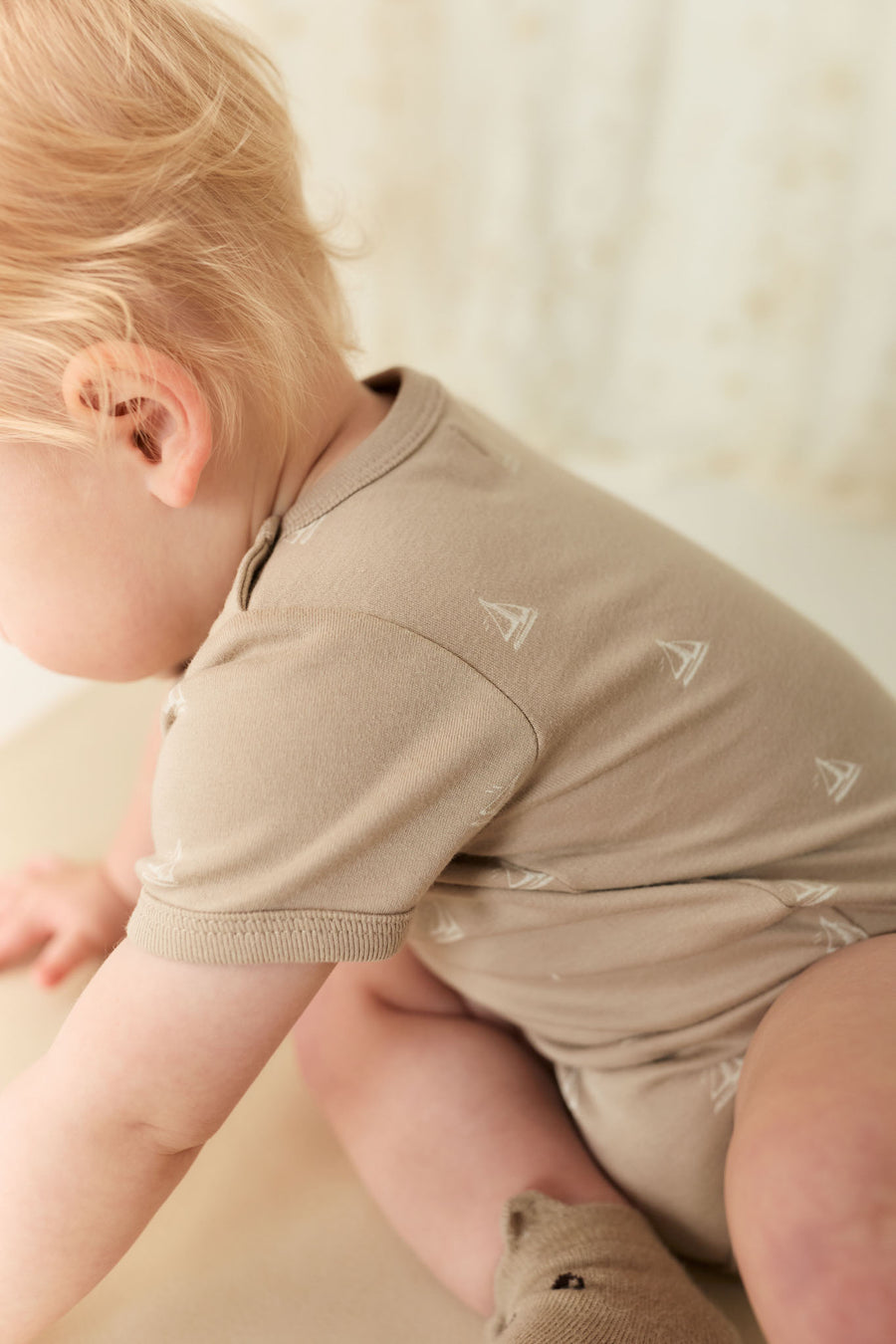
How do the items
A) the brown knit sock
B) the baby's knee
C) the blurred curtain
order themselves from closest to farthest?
the baby's knee, the brown knit sock, the blurred curtain

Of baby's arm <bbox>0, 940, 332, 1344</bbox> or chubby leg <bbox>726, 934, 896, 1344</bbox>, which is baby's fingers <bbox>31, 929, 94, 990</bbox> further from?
chubby leg <bbox>726, 934, 896, 1344</bbox>

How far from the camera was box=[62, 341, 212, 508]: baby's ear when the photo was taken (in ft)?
1.56

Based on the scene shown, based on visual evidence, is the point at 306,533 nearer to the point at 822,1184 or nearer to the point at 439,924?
the point at 439,924

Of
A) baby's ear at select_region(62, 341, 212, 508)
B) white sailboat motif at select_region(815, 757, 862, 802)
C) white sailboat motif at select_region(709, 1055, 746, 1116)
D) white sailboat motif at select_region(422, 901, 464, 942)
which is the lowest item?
white sailboat motif at select_region(709, 1055, 746, 1116)

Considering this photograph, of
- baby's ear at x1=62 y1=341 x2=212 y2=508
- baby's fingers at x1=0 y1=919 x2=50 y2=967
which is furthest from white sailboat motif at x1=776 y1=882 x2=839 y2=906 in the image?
baby's fingers at x1=0 y1=919 x2=50 y2=967

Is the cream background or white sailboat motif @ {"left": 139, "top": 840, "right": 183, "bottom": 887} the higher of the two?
the cream background

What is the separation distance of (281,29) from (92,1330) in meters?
1.10

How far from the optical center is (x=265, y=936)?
47cm

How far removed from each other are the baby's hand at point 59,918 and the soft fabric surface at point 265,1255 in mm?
13

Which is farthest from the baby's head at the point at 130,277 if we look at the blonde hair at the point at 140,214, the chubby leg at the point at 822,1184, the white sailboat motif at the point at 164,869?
the chubby leg at the point at 822,1184

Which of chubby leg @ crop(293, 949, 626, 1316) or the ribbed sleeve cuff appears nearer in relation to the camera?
the ribbed sleeve cuff

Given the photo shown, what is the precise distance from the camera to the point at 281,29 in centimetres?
118

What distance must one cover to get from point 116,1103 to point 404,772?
177 mm

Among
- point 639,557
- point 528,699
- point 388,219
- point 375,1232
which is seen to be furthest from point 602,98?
point 375,1232
